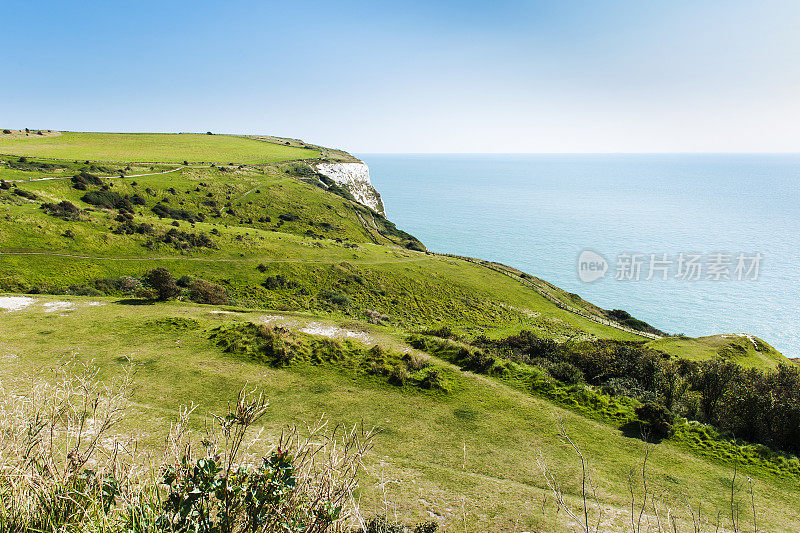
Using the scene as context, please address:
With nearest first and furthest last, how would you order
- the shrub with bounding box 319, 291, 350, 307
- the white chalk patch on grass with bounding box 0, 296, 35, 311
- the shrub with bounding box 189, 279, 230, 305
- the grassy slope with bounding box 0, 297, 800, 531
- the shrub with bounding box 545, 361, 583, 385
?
the grassy slope with bounding box 0, 297, 800, 531, the shrub with bounding box 545, 361, 583, 385, the white chalk patch on grass with bounding box 0, 296, 35, 311, the shrub with bounding box 189, 279, 230, 305, the shrub with bounding box 319, 291, 350, 307

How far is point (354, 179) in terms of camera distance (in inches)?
5930

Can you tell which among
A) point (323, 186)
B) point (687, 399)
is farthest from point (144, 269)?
point (323, 186)

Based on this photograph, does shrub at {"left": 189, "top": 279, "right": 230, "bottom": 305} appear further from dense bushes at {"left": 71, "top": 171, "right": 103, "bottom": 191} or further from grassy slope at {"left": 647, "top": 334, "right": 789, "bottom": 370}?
dense bushes at {"left": 71, "top": 171, "right": 103, "bottom": 191}

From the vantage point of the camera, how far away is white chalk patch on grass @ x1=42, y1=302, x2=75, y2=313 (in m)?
24.0

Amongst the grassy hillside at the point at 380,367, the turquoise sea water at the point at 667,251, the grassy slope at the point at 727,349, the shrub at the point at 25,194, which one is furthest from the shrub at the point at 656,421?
the turquoise sea water at the point at 667,251

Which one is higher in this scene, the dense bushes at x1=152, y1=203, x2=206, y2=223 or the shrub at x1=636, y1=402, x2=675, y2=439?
the dense bushes at x1=152, y1=203, x2=206, y2=223

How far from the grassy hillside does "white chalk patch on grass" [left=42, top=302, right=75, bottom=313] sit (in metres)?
0.11

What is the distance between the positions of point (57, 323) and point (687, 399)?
112ft

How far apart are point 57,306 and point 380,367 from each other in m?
22.5

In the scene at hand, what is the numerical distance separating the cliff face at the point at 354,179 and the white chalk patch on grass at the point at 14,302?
116m

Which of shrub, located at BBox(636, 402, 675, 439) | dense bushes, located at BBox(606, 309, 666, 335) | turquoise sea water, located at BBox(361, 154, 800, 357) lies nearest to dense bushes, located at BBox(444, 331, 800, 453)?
shrub, located at BBox(636, 402, 675, 439)

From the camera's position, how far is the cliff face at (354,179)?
140 metres

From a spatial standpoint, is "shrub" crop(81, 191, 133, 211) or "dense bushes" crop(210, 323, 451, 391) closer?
"dense bushes" crop(210, 323, 451, 391)

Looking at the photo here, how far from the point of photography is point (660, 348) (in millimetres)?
35844
